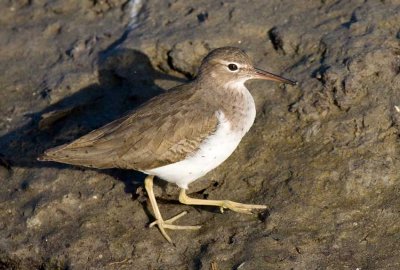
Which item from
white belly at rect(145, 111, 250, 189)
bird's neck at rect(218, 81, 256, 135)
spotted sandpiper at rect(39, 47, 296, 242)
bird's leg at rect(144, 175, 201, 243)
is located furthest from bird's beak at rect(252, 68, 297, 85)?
bird's leg at rect(144, 175, 201, 243)

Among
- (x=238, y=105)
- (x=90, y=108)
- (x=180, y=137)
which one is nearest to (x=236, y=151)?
(x=238, y=105)

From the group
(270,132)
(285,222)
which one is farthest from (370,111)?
(285,222)

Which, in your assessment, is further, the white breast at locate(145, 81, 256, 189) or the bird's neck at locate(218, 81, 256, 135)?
the bird's neck at locate(218, 81, 256, 135)

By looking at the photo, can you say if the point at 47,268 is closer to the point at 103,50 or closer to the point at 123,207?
the point at 123,207

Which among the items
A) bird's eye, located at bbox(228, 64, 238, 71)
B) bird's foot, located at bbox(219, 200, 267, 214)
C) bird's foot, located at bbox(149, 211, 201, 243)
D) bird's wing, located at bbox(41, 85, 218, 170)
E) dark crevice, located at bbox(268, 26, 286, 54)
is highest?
bird's eye, located at bbox(228, 64, 238, 71)

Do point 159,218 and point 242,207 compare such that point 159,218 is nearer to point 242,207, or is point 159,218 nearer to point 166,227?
point 166,227

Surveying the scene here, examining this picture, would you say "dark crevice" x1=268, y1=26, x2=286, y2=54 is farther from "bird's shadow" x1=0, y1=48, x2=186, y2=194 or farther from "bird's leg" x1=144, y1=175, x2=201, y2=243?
"bird's leg" x1=144, y1=175, x2=201, y2=243

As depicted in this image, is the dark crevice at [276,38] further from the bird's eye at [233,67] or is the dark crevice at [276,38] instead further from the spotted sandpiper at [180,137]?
the bird's eye at [233,67]

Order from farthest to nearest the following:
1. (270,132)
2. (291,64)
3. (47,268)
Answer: (291,64), (270,132), (47,268)
